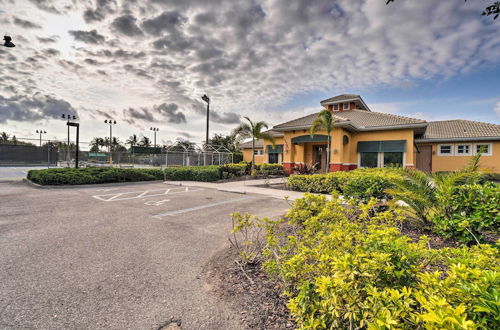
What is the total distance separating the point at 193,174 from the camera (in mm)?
15664

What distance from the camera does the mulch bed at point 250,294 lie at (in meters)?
2.29

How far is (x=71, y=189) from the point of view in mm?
10992

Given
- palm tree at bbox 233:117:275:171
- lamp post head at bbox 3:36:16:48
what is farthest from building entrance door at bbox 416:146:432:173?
lamp post head at bbox 3:36:16:48

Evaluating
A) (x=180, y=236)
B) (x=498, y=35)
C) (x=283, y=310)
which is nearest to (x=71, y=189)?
(x=180, y=236)

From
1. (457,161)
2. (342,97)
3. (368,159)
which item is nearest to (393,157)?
(368,159)

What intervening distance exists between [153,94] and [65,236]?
1457cm

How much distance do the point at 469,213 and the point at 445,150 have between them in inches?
738

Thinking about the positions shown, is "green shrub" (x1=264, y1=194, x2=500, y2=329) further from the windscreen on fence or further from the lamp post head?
the windscreen on fence

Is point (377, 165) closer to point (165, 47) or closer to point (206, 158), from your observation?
point (206, 158)

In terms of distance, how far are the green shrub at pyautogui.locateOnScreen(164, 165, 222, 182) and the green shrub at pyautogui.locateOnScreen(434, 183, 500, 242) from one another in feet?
42.4

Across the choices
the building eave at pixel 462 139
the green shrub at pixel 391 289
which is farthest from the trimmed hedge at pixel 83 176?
the building eave at pixel 462 139

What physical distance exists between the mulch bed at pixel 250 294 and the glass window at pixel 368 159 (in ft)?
59.3

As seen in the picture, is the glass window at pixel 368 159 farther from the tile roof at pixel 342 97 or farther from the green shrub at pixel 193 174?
the green shrub at pixel 193 174

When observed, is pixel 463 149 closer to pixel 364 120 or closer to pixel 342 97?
pixel 364 120
